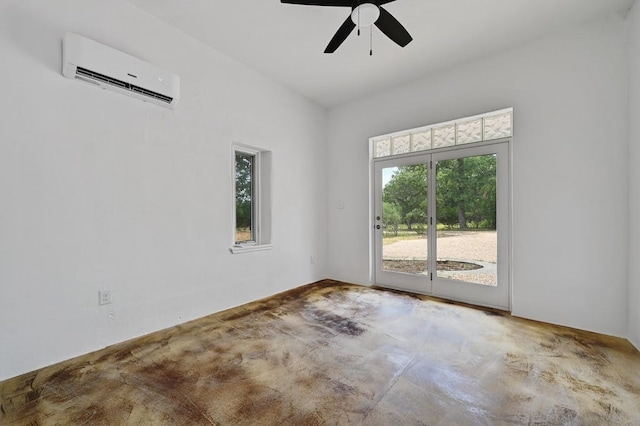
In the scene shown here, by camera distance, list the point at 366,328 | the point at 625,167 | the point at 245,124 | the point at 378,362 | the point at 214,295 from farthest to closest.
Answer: the point at 245,124 → the point at 214,295 → the point at 366,328 → the point at 625,167 → the point at 378,362

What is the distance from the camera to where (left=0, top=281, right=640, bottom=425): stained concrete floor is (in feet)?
5.21

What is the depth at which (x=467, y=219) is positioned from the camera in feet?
11.5

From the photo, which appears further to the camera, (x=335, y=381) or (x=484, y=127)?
(x=484, y=127)

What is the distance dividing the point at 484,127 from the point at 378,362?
114 inches

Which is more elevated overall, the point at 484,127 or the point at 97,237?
the point at 484,127

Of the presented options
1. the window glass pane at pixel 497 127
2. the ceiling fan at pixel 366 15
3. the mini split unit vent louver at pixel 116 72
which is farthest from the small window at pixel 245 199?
the window glass pane at pixel 497 127

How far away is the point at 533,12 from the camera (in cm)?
255

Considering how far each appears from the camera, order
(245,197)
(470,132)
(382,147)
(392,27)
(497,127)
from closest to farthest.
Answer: (392,27) < (497,127) < (470,132) < (245,197) < (382,147)

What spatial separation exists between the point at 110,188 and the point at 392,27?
2669mm

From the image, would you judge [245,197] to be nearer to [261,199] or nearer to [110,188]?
[261,199]

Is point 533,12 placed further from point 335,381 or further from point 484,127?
point 335,381

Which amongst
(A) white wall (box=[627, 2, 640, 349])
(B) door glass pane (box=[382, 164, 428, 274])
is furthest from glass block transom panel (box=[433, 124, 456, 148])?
(A) white wall (box=[627, 2, 640, 349])

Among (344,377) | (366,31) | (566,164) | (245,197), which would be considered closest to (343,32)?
(366,31)

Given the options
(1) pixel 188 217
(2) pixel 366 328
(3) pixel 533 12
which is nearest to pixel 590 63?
(3) pixel 533 12
